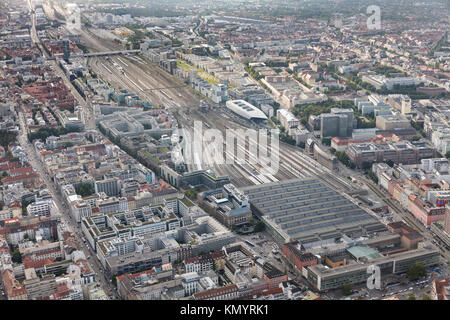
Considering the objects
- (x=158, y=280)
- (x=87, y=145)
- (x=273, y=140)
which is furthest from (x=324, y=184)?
(x=87, y=145)

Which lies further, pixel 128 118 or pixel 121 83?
Answer: pixel 121 83

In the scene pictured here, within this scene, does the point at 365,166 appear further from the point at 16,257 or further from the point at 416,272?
the point at 16,257

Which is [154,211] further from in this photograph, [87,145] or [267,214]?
[87,145]

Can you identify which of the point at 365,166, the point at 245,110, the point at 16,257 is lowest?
the point at 365,166

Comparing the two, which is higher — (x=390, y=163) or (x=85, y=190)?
(x=85, y=190)

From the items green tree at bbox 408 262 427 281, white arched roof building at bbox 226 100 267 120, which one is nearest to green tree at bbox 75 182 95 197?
white arched roof building at bbox 226 100 267 120

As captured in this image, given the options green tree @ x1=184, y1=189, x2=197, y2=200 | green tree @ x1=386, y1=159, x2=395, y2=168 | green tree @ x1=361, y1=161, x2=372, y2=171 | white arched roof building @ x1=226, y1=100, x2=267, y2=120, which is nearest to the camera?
green tree @ x1=184, y1=189, x2=197, y2=200

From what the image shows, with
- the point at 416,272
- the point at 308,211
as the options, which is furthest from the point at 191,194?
the point at 416,272

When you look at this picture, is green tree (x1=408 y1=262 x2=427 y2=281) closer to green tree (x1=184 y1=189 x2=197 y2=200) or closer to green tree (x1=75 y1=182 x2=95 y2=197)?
green tree (x1=184 y1=189 x2=197 y2=200)

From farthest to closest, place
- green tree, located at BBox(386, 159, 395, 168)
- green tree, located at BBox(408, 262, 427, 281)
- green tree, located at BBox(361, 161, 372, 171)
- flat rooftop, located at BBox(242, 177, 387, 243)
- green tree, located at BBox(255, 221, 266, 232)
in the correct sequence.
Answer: green tree, located at BBox(386, 159, 395, 168), green tree, located at BBox(361, 161, 372, 171), green tree, located at BBox(255, 221, 266, 232), flat rooftop, located at BBox(242, 177, 387, 243), green tree, located at BBox(408, 262, 427, 281)

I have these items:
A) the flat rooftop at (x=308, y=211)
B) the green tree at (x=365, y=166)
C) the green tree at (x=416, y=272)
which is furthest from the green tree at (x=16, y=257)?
the green tree at (x=365, y=166)

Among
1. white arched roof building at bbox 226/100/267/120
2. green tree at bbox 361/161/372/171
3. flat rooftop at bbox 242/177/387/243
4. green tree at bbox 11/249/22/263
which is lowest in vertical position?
green tree at bbox 361/161/372/171
